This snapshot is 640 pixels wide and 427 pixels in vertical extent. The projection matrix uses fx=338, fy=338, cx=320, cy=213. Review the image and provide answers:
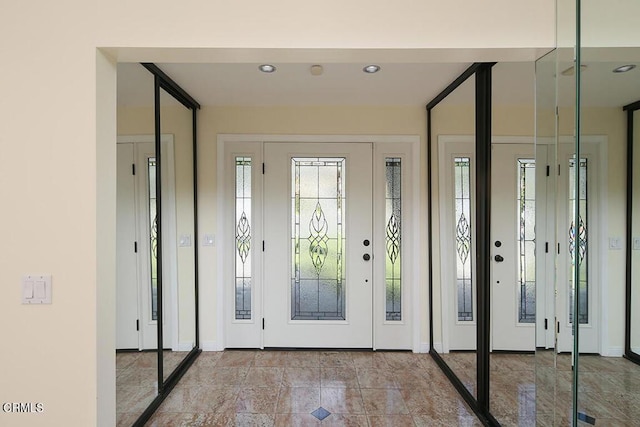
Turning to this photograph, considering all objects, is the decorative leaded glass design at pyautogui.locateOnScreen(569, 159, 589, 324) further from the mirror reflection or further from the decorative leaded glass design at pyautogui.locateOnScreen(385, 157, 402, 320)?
the decorative leaded glass design at pyautogui.locateOnScreen(385, 157, 402, 320)

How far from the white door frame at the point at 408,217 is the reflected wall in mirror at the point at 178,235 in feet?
0.88

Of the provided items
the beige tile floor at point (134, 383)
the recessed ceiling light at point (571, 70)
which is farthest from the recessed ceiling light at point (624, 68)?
Result: the beige tile floor at point (134, 383)

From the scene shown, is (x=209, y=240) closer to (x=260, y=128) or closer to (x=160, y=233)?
(x=160, y=233)

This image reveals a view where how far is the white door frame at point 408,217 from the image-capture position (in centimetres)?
343

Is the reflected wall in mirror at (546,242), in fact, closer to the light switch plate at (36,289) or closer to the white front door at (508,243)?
the white front door at (508,243)

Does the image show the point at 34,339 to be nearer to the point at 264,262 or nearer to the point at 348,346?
the point at 264,262

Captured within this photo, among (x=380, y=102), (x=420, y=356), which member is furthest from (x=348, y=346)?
(x=380, y=102)

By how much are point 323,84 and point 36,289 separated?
2.39 metres

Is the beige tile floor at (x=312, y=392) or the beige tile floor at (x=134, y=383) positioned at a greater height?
the beige tile floor at (x=134, y=383)

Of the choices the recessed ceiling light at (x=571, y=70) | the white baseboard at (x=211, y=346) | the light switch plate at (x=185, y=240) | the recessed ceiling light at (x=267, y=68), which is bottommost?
the white baseboard at (x=211, y=346)

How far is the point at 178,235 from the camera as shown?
3127mm

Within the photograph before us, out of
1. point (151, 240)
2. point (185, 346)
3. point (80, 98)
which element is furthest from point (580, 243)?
point (185, 346)

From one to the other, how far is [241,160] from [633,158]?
119 inches

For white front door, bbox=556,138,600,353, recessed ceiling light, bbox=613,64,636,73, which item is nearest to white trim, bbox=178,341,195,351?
white front door, bbox=556,138,600,353
